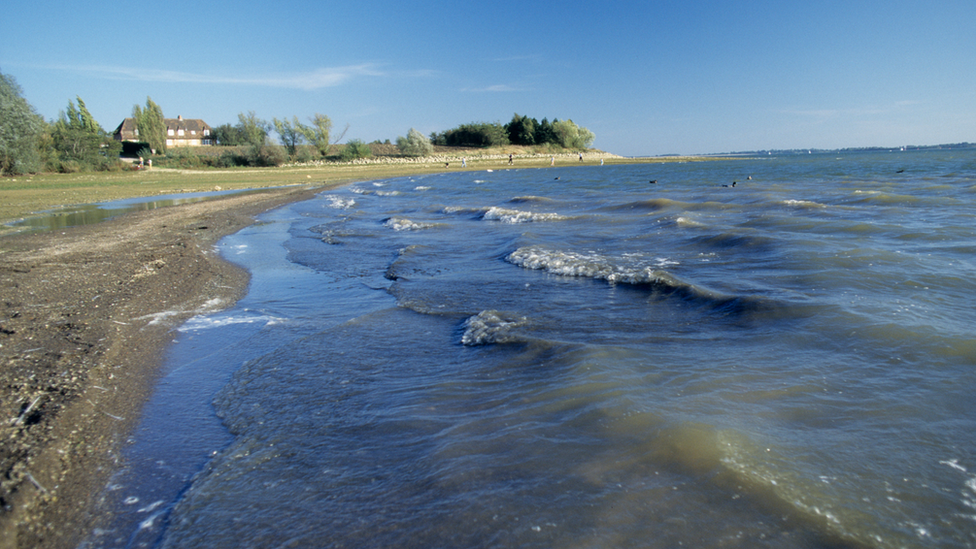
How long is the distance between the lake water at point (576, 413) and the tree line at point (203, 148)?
35.0m

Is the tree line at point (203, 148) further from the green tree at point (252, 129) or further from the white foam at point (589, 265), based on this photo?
the white foam at point (589, 265)

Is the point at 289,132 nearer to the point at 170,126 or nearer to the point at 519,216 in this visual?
the point at 170,126

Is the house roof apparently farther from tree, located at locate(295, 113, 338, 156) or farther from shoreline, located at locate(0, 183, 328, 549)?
shoreline, located at locate(0, 183, 328, 549)

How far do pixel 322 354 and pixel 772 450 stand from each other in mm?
4061

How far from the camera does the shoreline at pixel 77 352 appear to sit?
9.45 ft

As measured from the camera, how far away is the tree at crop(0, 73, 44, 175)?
94.7 ft

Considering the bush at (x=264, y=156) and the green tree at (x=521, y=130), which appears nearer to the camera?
the bush at (x=264, y=156)

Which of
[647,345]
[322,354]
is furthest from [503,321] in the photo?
[322,354]

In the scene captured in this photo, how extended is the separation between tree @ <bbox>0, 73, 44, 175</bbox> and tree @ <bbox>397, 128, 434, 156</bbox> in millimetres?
51253

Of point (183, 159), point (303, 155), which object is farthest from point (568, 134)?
point (183, 159)

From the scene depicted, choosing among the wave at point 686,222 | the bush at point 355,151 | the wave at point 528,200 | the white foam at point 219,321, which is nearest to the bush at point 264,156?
the bush at point 355,151

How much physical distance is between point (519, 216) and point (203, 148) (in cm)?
6101

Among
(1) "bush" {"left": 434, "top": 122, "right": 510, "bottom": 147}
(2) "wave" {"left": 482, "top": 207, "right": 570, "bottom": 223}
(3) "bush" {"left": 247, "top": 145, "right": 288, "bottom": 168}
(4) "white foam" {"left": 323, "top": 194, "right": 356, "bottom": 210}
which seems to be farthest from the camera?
(1) "bush" {"left": 434, "top": 122, "right": 510, "bottom": 147}

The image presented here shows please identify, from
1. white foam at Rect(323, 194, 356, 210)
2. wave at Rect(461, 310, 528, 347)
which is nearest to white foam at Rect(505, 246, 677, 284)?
wave at Rect(461, 310, 528, 347)
